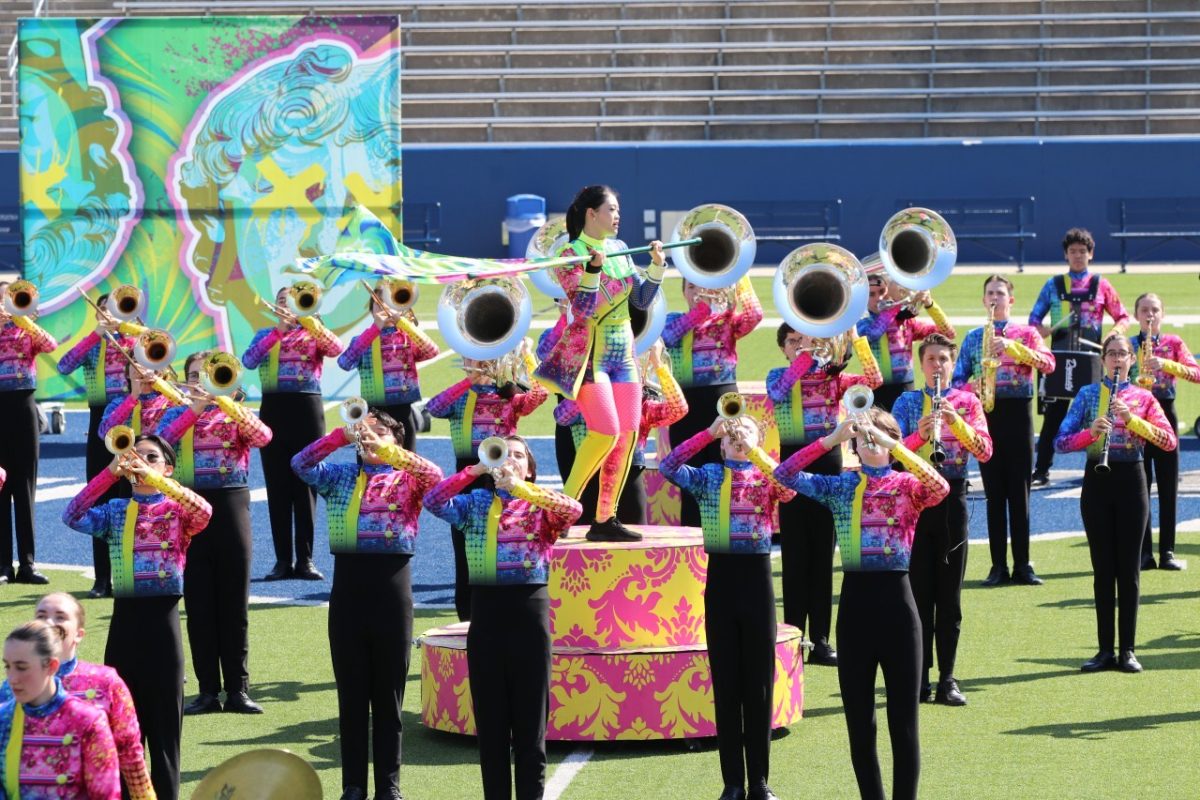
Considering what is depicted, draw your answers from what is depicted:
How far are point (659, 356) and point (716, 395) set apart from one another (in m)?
0.83

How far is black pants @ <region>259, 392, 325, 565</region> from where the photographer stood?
37.6 ft

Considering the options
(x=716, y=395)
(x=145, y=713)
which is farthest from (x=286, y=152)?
(x=145, y=713)

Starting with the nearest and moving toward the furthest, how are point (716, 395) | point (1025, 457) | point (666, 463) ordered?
point (666, 463)
point (716, 395)
point (1025, 457)

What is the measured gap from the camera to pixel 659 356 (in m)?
9.77

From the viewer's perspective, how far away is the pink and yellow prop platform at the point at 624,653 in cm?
816

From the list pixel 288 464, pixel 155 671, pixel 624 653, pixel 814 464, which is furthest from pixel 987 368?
pixel 155 671

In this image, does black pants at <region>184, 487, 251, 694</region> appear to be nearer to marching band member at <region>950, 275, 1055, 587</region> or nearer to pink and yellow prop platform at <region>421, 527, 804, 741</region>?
pink and yellow prop platform at <region>421, 527, 804, 741</region>

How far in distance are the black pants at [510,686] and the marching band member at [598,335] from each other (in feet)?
3.84

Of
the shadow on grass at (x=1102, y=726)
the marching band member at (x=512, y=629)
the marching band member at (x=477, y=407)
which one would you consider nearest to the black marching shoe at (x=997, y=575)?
the shadow on grass at (x=1102, y=726)

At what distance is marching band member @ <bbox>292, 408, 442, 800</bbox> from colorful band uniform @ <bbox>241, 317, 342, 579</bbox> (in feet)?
12.6

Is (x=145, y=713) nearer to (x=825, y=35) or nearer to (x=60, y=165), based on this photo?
(x=60, y=165)

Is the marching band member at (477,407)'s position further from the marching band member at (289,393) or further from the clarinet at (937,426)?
the clarinet at (937,426)

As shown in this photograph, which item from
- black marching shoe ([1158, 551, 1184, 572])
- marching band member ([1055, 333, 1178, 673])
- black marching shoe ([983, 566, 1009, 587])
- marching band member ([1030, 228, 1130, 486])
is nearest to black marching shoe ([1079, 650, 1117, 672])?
marching band member ([1055, 333, 1178, 673])

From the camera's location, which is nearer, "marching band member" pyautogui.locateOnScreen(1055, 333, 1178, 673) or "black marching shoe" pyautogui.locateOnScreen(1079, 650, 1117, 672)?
"marching band member" pyautogui.locateOnScreen(1055, 333, 1178, 673)
